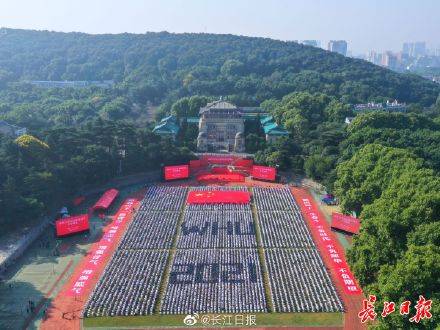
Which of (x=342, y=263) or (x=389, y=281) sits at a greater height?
(x=389, y=281)

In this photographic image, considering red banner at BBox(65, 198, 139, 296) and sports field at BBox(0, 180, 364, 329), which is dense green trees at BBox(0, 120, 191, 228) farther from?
red banner at BBox(65, 198, 139, 296)

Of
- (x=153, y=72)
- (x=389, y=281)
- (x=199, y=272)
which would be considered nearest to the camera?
(x=389, y=281)

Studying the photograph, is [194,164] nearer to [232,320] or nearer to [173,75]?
[232,320]

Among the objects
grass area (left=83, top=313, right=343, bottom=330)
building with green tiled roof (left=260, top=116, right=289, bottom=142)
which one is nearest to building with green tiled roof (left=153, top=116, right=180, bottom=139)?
building with green tiled roof (left=260, top=116, right=289, bottom=142)

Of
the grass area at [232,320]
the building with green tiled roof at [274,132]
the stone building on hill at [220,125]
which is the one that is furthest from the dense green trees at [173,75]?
the grass area at [232,320]

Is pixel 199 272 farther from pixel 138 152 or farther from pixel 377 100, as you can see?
pixel 377 100

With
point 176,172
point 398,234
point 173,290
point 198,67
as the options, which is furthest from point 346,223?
point 198,67

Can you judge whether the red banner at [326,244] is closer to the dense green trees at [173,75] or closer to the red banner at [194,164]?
the red banner at [194,164]

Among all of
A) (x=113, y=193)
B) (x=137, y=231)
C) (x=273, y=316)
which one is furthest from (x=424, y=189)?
(x=113, y=193)
